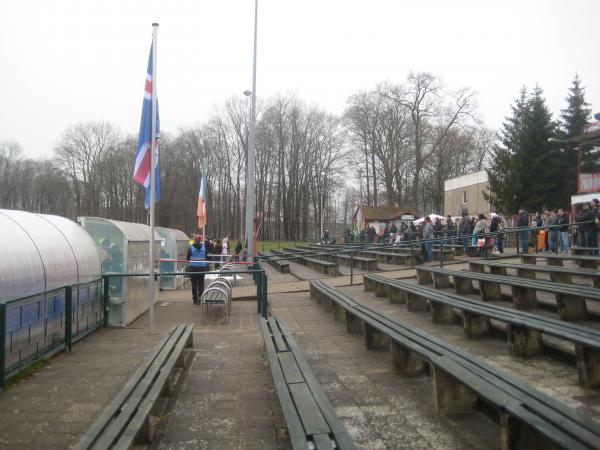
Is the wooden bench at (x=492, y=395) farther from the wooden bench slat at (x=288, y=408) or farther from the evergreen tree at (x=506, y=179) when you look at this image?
the evergreen tree at (x=506, y=179)

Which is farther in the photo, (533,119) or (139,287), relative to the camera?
(533,119)

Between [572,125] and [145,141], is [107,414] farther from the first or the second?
[572,125]

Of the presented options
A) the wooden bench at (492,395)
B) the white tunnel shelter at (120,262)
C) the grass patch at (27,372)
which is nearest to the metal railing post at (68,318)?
the grass patch at (27,372)

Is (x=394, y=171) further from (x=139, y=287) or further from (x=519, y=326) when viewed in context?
(x=519, y=326)

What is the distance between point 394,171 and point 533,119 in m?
15.8

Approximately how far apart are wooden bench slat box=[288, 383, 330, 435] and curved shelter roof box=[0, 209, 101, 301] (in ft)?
12.3

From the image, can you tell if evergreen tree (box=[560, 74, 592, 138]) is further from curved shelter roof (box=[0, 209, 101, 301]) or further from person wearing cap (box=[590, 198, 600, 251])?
curved shelter roof (box=[0, 209, 101, 301])

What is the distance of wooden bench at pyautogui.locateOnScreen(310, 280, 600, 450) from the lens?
2875mm

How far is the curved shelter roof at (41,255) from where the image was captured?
5809 mm

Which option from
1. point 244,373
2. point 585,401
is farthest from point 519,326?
point 244,373

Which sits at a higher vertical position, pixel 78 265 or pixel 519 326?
pixel 78 265

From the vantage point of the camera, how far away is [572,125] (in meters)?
38.8

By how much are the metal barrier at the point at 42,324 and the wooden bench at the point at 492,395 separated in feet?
13.9

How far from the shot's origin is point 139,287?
1028 centimetres
